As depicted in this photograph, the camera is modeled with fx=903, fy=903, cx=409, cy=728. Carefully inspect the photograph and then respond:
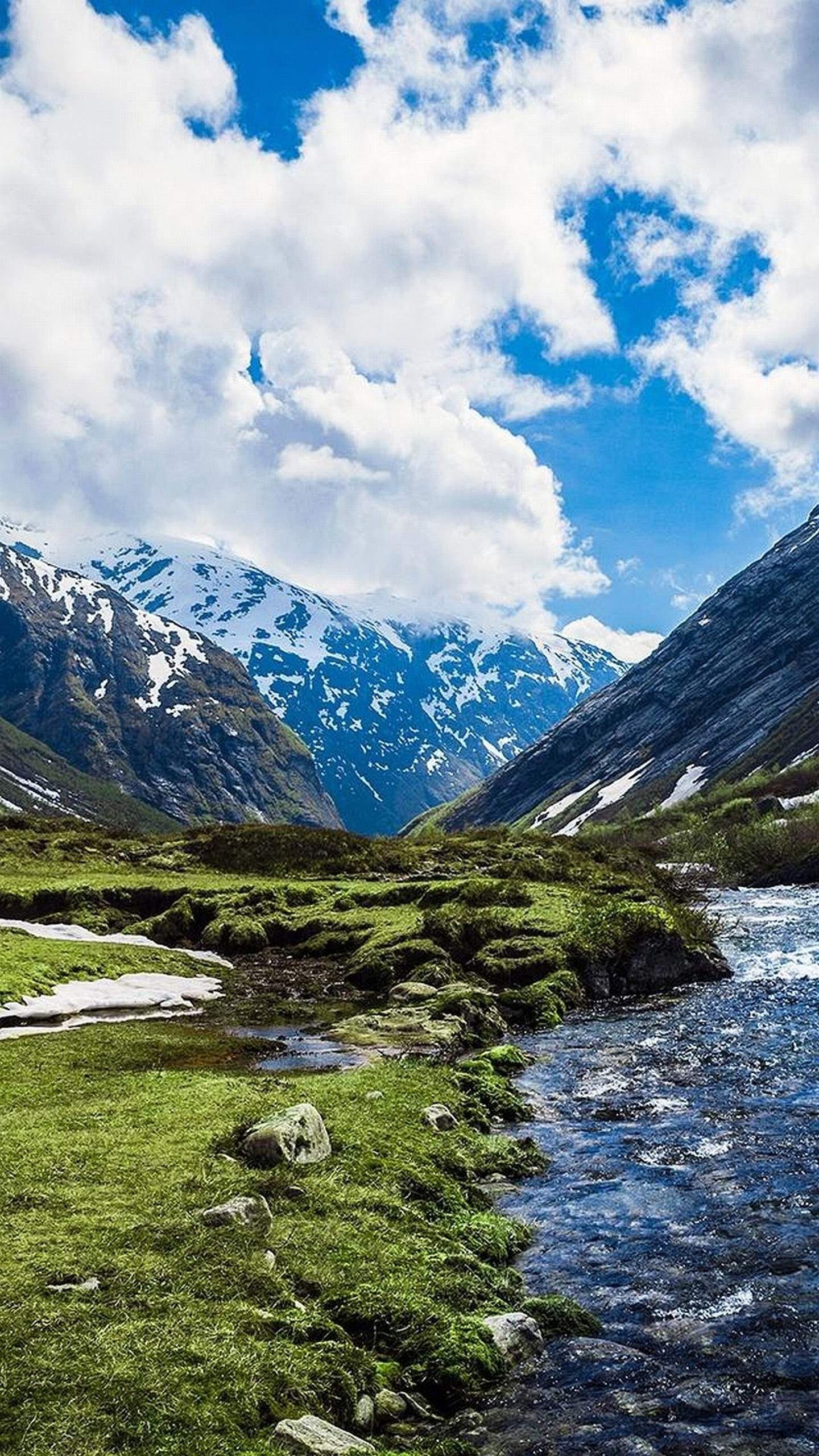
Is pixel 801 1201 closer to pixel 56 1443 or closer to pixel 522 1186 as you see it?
pixel 522 1186

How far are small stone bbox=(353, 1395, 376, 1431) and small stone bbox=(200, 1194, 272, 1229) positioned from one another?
11.2 ft

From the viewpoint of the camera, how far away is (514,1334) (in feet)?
40.4

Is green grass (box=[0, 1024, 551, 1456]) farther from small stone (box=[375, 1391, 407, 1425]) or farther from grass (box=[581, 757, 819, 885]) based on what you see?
grass (box=[581, 757, 819, 885])

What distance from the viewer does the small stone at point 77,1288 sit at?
11.0 metres

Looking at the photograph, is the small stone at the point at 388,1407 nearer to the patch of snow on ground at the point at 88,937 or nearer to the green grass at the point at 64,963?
the green grass at the point at 64,963

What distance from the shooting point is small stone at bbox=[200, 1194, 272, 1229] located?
13.3m

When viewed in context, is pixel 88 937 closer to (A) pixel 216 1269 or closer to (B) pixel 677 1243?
(A) pixel 216 1269

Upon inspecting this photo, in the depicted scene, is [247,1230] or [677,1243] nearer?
[247,1230]

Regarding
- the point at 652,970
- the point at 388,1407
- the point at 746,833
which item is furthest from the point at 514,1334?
the point at 746,833

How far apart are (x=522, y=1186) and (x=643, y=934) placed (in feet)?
82.9

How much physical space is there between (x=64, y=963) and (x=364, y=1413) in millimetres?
28757

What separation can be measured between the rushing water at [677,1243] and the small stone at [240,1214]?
14.2 ft

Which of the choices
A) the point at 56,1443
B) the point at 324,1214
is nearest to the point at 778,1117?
the point at 324,1214

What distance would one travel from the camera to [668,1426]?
10.4 meters
